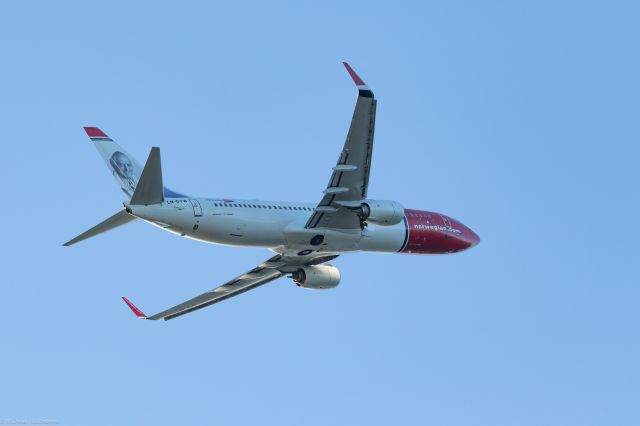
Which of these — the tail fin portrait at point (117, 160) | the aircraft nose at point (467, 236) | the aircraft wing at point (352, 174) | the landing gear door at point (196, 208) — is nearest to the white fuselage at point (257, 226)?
the landing gear door at point (196, 208)

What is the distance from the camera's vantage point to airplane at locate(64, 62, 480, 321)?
6031cm

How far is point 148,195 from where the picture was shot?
60250 mm

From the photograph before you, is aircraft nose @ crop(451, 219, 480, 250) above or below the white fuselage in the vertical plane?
above

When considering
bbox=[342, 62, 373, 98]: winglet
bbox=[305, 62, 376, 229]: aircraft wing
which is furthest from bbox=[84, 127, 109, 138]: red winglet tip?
bbox=[342, 62, 373, 98]: winglet

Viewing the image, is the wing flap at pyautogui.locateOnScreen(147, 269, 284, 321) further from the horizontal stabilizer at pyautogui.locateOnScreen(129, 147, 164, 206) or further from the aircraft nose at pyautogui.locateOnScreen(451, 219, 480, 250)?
the horizontal stabilizer at pyautogui.locateOnScreen(129, 147, 164, 206)

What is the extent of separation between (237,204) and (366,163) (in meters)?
6.95

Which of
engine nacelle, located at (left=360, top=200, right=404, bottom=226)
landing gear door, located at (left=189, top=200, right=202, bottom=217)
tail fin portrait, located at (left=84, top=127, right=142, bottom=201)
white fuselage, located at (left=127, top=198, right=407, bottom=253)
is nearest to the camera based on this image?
white fuselage, located at (left=127, top=198, right=407, bottom=253)

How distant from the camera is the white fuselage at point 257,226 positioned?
2429 inches

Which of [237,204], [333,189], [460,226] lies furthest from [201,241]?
[460,226]

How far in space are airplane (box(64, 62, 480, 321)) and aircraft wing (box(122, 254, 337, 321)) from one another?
51 millimetres

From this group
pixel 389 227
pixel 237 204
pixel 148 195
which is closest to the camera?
pixel 148 195

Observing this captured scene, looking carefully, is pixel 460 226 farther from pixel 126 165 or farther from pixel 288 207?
pixel 126 165

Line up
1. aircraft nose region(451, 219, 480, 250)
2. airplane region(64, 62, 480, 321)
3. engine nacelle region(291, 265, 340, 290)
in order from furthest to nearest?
aircraft nose region(451, 219, 480, 250), engine nacelle region(291, 265, 340, 290), airplane region(64, 62, 480, 321)

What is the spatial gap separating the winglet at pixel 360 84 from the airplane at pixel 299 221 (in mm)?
42
